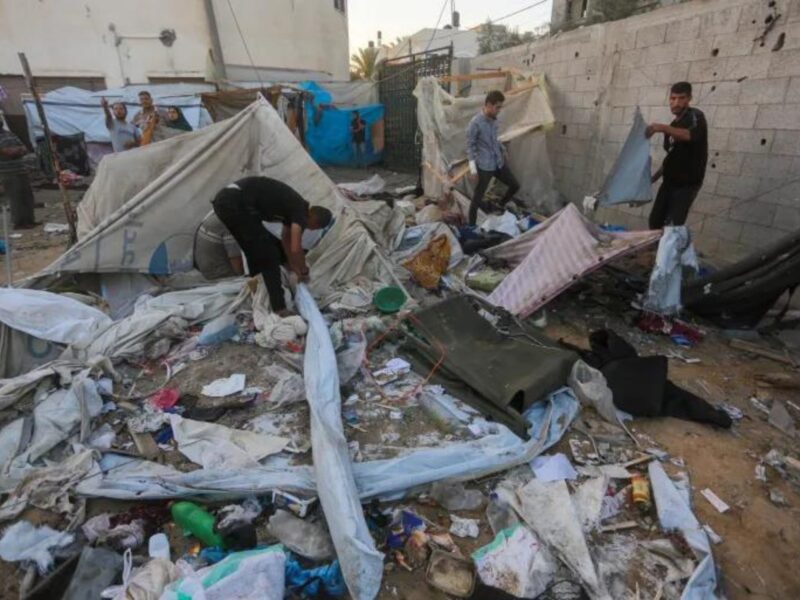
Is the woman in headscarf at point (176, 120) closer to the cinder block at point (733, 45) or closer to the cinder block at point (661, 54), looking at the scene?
the cinder block at point (661, 54)

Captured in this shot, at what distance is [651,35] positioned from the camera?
4.76 m

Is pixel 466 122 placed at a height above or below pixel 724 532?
above

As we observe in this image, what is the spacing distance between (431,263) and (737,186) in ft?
9.04

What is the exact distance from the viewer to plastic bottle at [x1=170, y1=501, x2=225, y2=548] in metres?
1.89

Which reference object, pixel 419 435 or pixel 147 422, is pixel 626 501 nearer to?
pixel 419 435

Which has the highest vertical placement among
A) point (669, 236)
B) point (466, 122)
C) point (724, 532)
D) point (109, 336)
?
point (466, 122)

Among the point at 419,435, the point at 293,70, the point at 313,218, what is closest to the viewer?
the point at 419,435

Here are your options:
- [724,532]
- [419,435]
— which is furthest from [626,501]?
[419,435]

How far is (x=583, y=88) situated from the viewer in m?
5.75

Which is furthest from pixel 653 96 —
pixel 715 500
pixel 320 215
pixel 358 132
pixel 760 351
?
pixel 358 132

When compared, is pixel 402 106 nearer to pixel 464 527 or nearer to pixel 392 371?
pixel 392 371

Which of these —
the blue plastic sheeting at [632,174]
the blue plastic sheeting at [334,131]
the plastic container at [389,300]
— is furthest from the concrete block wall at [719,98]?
the blue plastic sheeting at [334,131]

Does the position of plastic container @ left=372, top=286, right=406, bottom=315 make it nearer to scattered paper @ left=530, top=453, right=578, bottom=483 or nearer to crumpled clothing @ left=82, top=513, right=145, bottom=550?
scattered paper @ left=530, top=453, right=578, bottom=483

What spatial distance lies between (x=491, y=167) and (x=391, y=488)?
4.23m
